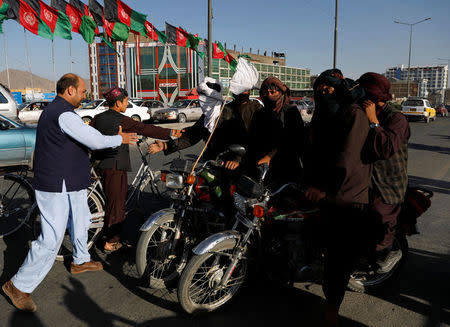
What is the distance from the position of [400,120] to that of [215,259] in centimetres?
179

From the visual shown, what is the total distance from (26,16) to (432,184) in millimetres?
14441

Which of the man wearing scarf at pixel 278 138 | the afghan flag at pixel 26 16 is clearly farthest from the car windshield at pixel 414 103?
the man wearing scarf at pixel 278 138

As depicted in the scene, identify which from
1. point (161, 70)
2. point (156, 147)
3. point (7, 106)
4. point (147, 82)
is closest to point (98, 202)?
point (156, 147)

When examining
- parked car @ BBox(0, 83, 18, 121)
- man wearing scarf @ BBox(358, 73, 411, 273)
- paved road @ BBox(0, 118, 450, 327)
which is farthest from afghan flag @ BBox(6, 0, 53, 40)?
man wearing scarf @ BBox(358, 73, 411, 273)

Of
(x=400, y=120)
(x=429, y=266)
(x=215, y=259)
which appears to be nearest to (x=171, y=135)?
(x=215, y=259)

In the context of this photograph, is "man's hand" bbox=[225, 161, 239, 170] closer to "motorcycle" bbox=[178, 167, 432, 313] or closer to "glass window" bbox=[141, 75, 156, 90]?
"motorcycle" bbox=[178, 167, 432, 313]

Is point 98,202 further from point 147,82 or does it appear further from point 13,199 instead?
point 147,82

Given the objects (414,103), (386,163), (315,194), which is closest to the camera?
(315,194)

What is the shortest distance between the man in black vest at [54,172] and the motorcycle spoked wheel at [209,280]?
1200 mm

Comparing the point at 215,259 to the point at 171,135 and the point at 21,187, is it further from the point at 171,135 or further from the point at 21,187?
the point at 21,187

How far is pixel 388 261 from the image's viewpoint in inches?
128

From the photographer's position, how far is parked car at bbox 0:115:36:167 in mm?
7410

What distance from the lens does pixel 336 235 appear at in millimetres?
2762

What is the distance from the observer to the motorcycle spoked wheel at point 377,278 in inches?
133
